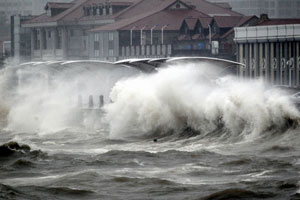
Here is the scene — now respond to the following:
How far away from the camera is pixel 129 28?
10806cm

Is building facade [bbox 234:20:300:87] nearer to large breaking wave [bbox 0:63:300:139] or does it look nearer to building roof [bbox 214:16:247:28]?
building roof [bbox 214:16:247:28]

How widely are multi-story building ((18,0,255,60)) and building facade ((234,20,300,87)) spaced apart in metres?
7.99

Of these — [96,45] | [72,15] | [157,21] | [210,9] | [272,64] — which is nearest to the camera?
[272,64]

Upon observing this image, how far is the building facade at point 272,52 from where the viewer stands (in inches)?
3103

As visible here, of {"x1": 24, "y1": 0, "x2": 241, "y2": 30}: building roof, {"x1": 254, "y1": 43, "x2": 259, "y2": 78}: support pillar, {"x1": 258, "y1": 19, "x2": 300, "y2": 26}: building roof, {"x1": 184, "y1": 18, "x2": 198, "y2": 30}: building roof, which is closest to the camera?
{"x1": 254, "y1": 43, "x2": 259, "y2": 78}: support pillar

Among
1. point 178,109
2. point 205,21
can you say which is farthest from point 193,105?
point 205,21

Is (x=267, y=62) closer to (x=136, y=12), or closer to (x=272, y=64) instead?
(x=272, y=64)

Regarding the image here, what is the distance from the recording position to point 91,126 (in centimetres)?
5922

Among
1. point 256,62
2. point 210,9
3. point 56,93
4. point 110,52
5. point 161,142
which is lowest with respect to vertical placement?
point 161,142

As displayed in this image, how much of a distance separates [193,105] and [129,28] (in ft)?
195

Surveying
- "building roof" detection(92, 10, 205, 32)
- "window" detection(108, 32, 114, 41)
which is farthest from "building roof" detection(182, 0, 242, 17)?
"window" detection(108, 32, 114, 41)

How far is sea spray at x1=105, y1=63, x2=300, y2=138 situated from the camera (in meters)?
44.4

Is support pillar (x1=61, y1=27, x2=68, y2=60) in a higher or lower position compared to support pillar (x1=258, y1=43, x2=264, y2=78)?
higher

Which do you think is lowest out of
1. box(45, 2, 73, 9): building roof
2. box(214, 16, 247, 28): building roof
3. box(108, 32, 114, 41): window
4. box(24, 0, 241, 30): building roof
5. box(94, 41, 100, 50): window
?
box(94, 41, 100, 50): window
